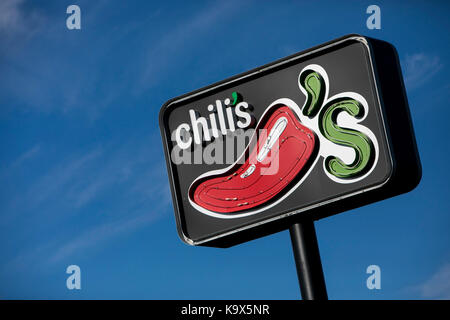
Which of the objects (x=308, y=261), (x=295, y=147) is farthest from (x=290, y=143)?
(x=308, y=261)

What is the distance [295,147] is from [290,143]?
0.16m

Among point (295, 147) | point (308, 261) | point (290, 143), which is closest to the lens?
point (308, 261)

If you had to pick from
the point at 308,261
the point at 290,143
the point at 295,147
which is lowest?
the point at 308,261

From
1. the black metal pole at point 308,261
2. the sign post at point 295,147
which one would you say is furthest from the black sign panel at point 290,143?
the black metal pole at point 308,261

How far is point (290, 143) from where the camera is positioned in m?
13.3

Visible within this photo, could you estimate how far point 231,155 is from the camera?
1401 cm

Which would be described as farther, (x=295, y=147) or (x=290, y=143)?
(x=290, y=143)

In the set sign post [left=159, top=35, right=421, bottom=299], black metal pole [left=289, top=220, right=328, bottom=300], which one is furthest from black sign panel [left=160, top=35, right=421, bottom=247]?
black metal pole [left=289, top=220, right=328, bottom=300]

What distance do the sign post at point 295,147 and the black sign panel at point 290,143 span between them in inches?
0.8

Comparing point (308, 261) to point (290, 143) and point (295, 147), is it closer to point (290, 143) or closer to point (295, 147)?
point (295, 147)

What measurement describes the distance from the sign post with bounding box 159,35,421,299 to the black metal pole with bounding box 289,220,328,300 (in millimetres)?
19
